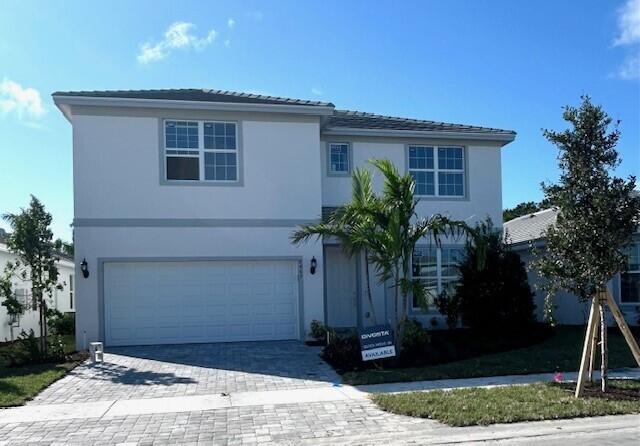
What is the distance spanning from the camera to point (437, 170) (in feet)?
55.6

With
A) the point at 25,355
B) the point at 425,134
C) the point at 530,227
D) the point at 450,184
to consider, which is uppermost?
the point at 425,134

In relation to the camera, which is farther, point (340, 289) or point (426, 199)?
point (426, 199)

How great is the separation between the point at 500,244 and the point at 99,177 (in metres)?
10.3

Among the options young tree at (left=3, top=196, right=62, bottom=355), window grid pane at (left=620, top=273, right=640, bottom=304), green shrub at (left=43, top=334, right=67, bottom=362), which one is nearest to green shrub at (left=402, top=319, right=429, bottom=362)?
green shrub at (left=43, top=334, right=67, bottom=362)

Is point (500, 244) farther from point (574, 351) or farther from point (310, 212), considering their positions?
point (310, 212)

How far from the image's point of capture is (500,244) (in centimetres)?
1481

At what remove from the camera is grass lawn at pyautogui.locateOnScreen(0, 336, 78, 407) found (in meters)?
8.82

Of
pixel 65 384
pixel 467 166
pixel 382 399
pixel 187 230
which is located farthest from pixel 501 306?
pixel 65 384

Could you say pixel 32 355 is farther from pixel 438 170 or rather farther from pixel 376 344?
pixel 438 170

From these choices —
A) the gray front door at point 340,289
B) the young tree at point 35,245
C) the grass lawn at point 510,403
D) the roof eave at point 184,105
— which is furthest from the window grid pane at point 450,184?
the young tree at point 35,245

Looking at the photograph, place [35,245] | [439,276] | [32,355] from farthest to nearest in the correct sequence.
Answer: [439,276]
[35,245]
[32,355]

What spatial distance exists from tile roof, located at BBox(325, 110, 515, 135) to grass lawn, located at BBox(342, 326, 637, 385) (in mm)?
6947

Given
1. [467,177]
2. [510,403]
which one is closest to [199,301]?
[467,177]

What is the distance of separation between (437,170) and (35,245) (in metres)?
11.0
